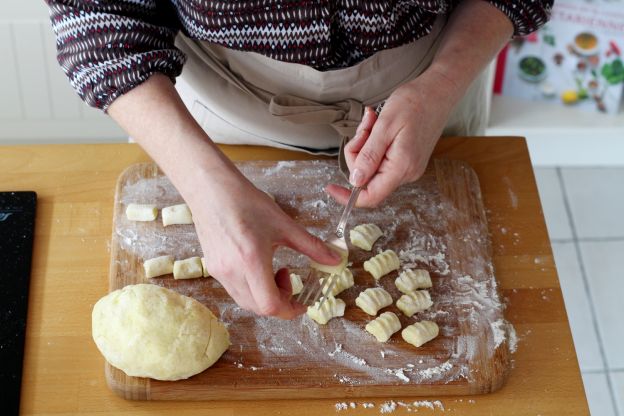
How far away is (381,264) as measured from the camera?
1386 mm

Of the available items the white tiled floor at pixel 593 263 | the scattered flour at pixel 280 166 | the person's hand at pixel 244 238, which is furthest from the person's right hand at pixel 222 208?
the white tiled floor at pixel 593 263

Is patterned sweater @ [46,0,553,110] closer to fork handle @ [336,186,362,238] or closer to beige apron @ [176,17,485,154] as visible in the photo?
beige apron @ [176,17,485,154]

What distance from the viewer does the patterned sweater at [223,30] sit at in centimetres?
124

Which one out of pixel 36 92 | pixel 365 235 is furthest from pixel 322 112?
pixel 36 92

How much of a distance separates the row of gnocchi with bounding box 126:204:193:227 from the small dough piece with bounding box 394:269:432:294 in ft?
1.31

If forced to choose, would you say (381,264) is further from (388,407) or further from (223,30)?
(223,30)

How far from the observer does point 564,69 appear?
2.65 metres

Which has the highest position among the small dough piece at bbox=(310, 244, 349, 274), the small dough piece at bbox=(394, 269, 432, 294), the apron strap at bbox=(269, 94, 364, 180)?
the apron strap at bbox=(269, 94, 364, 180)

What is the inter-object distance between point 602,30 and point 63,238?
1879mm

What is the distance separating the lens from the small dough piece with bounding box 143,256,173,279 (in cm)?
137

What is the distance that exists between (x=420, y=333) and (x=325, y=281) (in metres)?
0.18

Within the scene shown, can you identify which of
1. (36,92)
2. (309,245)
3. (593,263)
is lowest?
(593,263)

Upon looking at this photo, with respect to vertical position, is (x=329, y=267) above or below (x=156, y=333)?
above

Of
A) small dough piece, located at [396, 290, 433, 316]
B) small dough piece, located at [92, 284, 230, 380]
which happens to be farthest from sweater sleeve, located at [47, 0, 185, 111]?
small dough piece, located at [396, 290, 433, 316]
